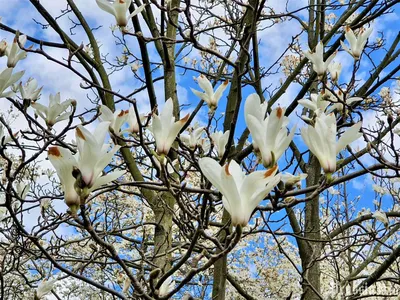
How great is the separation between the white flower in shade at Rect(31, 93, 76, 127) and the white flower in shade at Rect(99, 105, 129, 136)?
196 millimetres

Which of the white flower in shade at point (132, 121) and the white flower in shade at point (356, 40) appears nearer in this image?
the white flower in shade at point (132, 121)

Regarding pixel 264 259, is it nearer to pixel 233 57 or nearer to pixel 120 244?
pixel 120 244

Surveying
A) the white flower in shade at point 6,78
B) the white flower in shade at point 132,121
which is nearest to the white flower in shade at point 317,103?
the white flower in shade at point 132,121

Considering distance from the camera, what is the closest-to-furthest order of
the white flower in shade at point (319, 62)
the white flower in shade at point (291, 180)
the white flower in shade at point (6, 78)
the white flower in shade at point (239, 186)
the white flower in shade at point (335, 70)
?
the white flower in shade at point (239, 186)
the white flower in shade at point (291, 180)
the white flower in shade at point (6, 78)
the white flower in shade at point (319, 62)
the white flower in shade at point (335, 70)

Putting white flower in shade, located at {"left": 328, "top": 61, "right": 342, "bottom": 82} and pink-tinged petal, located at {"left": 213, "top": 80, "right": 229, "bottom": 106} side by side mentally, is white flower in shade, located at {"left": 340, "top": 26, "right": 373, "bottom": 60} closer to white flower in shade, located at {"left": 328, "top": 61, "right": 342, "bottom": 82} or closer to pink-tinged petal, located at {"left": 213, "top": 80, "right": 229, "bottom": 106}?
white flower in shade, located at {"left": 328, "top": 61, "right": 342, "bottom": 82}

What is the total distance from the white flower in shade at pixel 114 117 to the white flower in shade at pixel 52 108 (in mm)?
196

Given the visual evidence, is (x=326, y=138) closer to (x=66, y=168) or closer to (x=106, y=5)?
(x=66, y=168)

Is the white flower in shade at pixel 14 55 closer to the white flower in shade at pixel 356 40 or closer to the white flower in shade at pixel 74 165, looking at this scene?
A: the white flower in shade at pixel 74 165

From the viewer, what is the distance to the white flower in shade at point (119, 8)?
52.2 inches

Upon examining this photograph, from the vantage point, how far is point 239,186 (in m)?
0.69

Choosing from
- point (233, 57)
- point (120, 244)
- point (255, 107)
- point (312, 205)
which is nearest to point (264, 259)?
point (120, 244)

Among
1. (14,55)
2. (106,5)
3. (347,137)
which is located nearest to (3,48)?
(14,55)

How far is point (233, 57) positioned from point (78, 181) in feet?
10.7

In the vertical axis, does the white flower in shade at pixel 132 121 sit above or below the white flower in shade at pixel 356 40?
below
